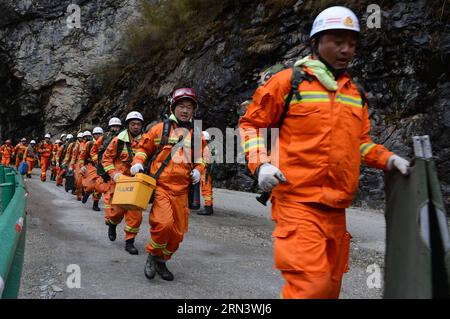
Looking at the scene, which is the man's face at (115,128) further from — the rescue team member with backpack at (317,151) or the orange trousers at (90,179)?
the rescue team member with backpack at (317,151)

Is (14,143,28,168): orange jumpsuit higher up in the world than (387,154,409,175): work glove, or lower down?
lower down

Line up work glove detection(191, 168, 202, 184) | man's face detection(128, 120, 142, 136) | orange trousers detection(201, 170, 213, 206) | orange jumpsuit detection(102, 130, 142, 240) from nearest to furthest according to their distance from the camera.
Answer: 1. work glove detection(191, 168, 202, 184)
2. orange jumpsuit detection(102, 130, 142, 240)
3. man's face detection(128, 120, 142, 136)
4. orange trousers detection(201, 170, 213, 206)

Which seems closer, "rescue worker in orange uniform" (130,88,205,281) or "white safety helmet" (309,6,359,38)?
"white safety helmet" (309,6,359,38)

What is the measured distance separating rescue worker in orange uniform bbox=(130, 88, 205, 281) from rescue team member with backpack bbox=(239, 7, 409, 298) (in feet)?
7.36

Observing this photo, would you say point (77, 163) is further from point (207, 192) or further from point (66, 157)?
point (207, 192)

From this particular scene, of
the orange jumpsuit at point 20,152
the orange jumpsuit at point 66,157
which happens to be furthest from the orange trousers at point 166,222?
the orange jumpsuit at point 20,152

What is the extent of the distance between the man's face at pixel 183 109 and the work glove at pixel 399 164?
10.0 ft

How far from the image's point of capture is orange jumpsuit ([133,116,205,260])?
16.8ft

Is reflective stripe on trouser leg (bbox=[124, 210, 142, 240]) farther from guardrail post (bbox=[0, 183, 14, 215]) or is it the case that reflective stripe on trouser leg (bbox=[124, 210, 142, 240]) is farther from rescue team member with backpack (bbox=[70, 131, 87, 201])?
rescue team member with backpack (bbox=[70, 131, 87, 201])

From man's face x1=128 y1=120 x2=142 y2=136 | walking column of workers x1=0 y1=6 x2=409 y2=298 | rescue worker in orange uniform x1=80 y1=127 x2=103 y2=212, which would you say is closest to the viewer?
walking column of workers x1=0 y1=6 x2=409 y2=298

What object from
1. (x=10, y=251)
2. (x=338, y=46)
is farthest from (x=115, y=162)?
(x=338, y=46)

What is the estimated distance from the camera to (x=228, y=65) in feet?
64.8

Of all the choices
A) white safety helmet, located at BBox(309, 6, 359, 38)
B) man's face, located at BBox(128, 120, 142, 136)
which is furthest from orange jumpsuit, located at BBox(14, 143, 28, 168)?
white safety helmet, located at BBox(309, 6, 359, 38)

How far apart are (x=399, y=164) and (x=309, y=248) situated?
2.22 feet
